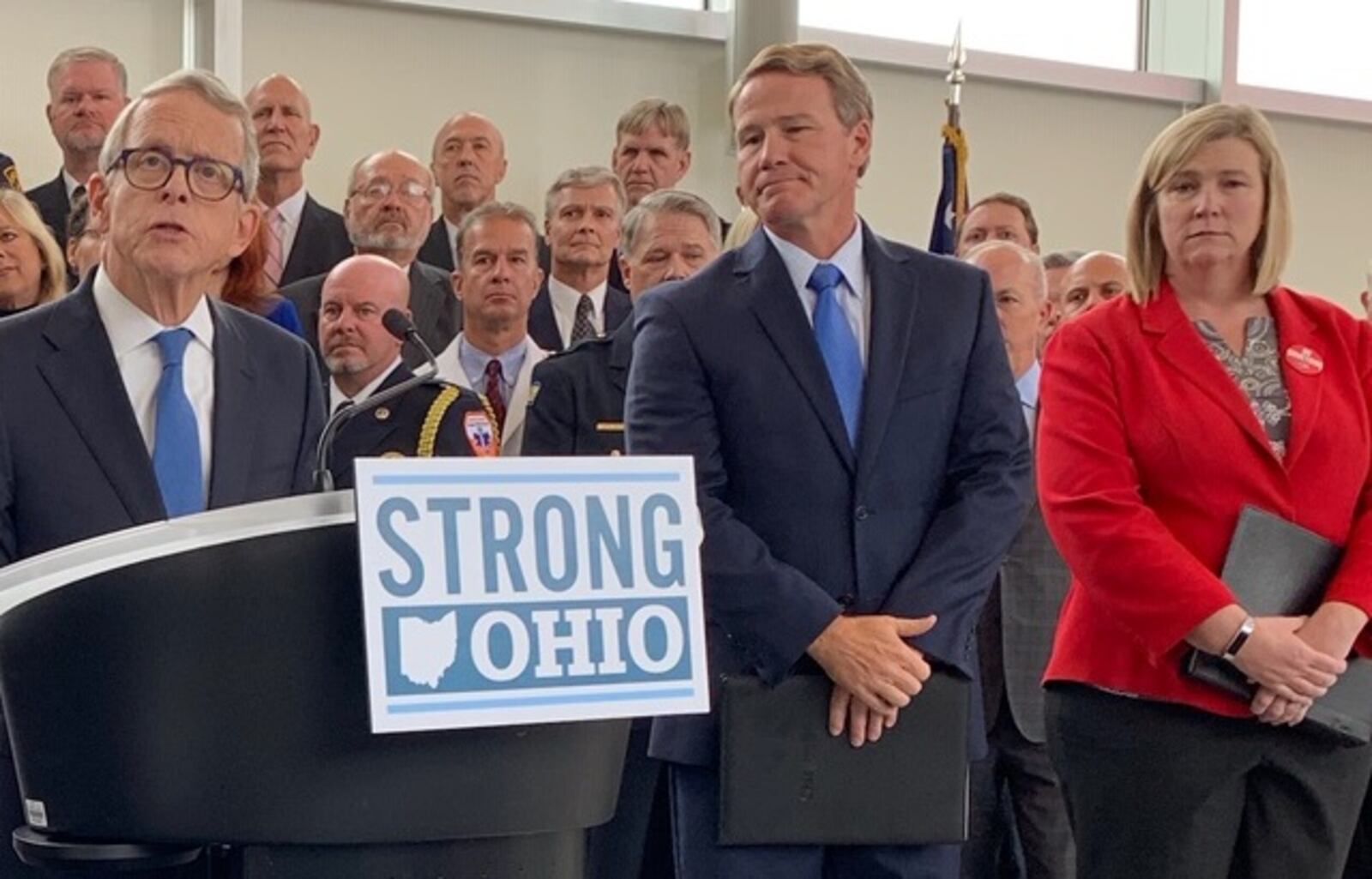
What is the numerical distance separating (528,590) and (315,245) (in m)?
4.01

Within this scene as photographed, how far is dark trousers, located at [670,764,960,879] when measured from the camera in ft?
8.07

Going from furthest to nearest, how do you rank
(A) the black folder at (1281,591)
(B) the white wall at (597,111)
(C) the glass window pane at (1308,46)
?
(C) the glass window pane at (1308,46) < (B) the white wall at (597,111) < (A) the black folder at (1281,591)

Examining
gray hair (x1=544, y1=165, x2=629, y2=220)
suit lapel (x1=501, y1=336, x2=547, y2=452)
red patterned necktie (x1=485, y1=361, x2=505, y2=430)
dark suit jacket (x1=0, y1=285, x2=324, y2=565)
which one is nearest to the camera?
dark suit jacket (x1=0, y1=285, x2=324, y2=565)

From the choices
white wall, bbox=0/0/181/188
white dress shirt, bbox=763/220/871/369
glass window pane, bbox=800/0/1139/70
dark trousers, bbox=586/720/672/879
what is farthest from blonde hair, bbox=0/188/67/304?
glass window pane, bbox=800/0/1139/70

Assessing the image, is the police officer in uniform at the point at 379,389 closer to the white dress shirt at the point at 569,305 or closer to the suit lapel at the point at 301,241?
the white dress shirt at the point at 569,305

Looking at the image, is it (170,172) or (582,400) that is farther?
(582,400)

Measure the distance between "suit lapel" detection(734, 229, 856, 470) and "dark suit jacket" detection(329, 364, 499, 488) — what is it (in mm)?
1009

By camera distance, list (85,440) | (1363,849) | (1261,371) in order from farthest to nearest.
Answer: (1363,849), (1261,371), (85,440)

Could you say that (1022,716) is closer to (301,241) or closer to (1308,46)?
(301,241)

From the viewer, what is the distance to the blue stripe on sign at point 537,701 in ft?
4.25

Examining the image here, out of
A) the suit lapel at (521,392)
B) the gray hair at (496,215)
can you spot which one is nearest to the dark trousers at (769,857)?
the suit lapel at (521,392)

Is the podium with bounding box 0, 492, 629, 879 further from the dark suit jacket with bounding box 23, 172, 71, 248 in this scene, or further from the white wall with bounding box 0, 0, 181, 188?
the white wall with bounding box 0, 0, 181, 188

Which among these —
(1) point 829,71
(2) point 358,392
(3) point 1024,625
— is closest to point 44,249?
(2) point 358,392

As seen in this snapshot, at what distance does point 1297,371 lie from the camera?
Result: 9.09 feet
